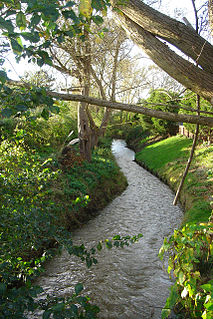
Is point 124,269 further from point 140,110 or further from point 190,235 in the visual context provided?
point 140,110

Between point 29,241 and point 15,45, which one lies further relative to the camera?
point 29,241

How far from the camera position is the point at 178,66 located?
326 centimetres

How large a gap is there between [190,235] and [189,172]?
32.1ft

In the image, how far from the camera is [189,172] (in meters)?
12.1

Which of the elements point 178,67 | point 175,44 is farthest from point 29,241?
point 175,44

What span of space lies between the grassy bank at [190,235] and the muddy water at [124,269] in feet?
1.43

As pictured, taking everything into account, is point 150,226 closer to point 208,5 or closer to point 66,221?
point 66,221

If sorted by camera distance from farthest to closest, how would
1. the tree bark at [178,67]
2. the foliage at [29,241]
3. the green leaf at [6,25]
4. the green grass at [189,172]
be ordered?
the green grass at [189,172]
the tree bark at [178,67]
the foliage at [29,241]
the green leaf at [6,25]

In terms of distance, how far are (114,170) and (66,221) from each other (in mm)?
5924

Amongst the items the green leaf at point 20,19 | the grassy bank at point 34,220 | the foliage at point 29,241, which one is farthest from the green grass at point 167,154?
the green leaf at point 20,19

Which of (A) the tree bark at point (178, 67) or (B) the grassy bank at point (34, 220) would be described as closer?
(B) the grassy bank at point (34, 220)

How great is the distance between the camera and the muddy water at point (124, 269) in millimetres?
4742

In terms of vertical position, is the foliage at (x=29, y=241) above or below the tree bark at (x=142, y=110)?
below

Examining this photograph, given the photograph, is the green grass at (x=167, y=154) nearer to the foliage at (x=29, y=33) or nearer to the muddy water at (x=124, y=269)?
the muddy water at (x=124, y=269)
